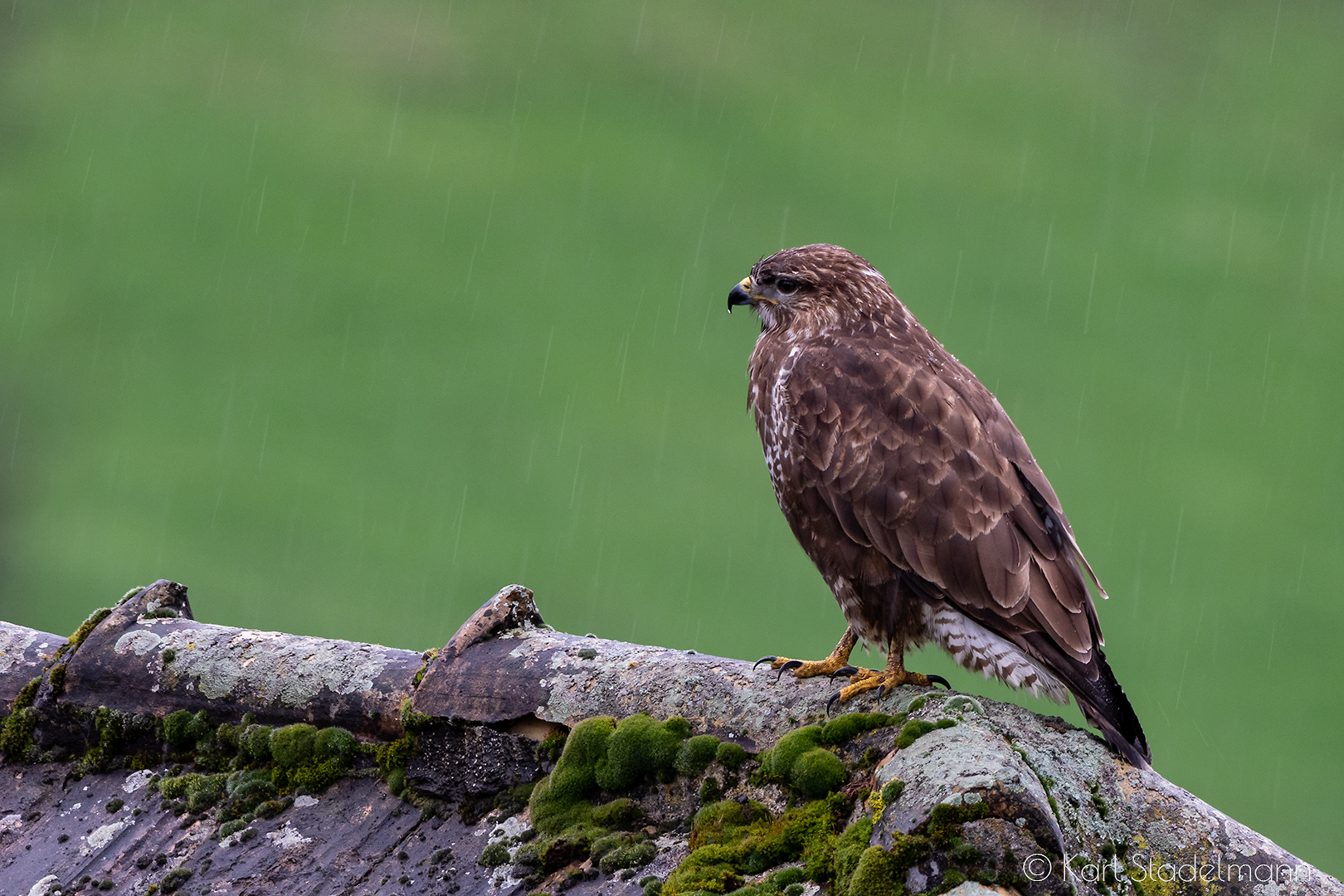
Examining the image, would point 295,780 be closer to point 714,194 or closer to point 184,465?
point 184,465

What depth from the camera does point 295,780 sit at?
12.5 ft

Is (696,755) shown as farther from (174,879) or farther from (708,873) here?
(174,879)

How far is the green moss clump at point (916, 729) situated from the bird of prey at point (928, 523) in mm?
541

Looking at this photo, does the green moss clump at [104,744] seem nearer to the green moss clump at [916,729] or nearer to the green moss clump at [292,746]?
the green moss clump at [292,746]

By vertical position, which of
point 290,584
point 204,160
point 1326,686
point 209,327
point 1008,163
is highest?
point 1008,163

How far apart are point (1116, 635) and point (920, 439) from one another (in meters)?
20.4

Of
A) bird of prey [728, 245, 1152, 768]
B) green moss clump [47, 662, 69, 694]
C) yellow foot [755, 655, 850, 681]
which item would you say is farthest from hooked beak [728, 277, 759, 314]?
green moss clump [47, 662, 69, 694]

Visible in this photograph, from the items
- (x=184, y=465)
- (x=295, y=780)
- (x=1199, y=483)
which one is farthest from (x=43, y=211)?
(x=295, y=780)

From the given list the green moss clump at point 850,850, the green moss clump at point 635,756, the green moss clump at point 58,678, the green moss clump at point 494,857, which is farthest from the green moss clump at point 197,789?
the green moss clump at point 850,850

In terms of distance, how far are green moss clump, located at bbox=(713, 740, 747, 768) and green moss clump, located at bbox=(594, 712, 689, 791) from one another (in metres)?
0.12

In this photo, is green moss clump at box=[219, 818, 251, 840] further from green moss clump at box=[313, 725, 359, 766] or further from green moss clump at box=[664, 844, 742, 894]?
green moss clump at box=[664, 844, 742, 894]

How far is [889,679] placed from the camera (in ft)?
12.0

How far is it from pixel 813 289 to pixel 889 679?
1.74 m

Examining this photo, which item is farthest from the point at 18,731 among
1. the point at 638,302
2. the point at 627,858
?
the point at 638,302
